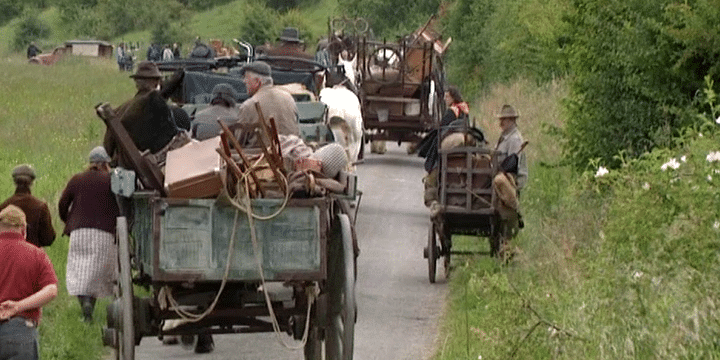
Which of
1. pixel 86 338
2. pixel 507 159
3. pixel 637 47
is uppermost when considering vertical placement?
pixel 637 47

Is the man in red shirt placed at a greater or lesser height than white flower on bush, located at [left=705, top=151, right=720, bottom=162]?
lesser

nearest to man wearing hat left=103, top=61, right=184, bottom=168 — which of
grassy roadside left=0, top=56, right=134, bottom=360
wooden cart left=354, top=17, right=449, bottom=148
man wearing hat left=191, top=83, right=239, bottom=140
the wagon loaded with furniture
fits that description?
man wearing hat left=191, top=83, right=239, bottom=140

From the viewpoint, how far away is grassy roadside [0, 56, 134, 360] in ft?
50.5

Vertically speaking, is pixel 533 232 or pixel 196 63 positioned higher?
pixel 196 63

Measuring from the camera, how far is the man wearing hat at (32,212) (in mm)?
15234

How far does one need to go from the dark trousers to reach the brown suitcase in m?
1.36

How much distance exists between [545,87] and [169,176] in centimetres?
2197

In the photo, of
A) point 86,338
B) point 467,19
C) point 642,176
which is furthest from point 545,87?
point 642,176

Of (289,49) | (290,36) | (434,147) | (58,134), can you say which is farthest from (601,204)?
(58,134)

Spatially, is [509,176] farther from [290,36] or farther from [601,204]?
[290,36]

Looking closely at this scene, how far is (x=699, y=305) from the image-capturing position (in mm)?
9062

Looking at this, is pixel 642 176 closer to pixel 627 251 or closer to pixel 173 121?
pixel 627 251

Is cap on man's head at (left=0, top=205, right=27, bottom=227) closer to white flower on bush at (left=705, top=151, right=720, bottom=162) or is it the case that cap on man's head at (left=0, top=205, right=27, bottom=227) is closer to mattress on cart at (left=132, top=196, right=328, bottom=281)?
mattress on cart at (left=132, top=196, right=328, bottom=281)

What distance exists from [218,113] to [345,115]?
6621 millimetres
